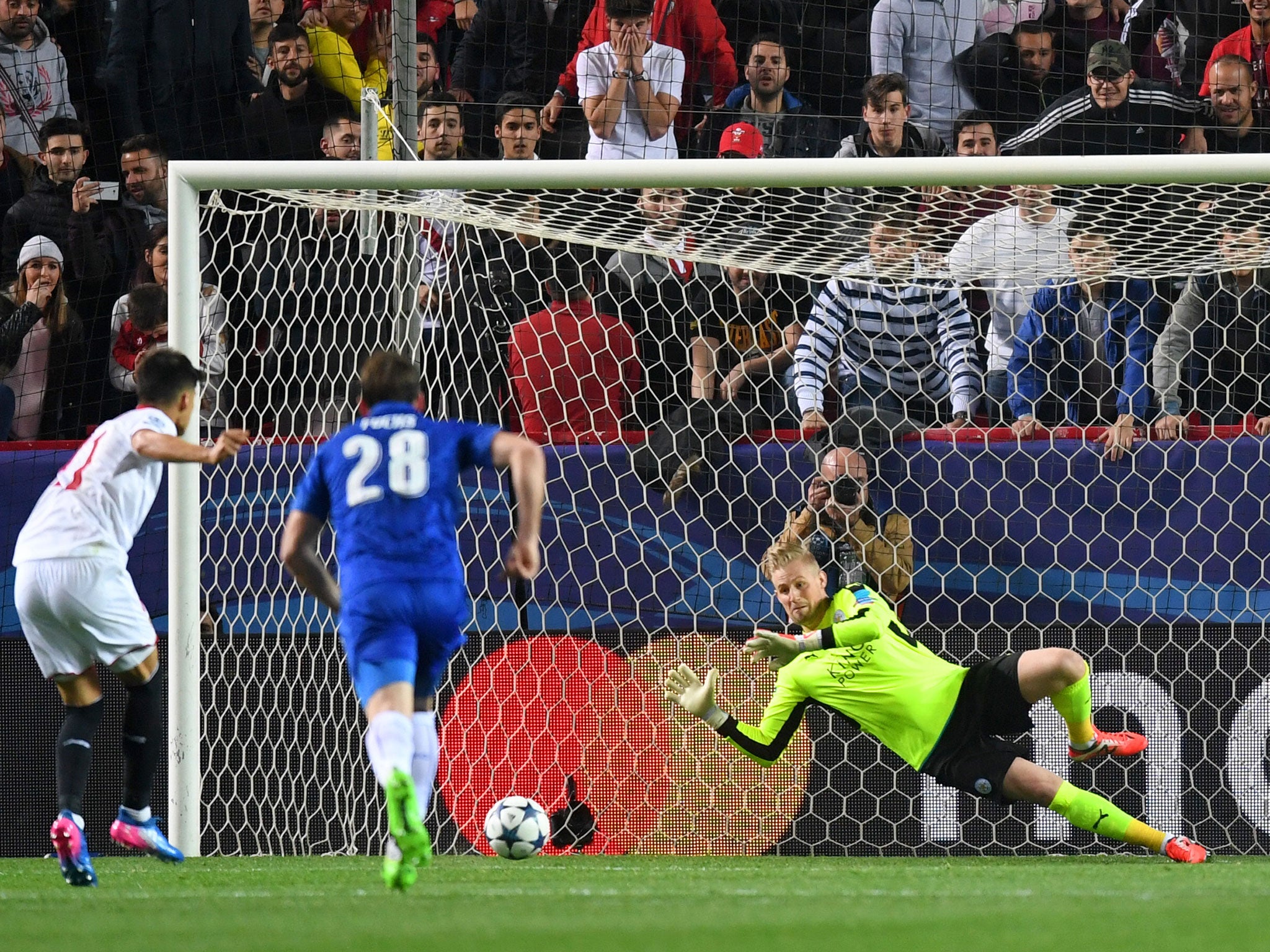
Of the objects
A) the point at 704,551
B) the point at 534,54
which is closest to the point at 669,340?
the point at 704,551

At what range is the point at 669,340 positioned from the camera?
7031 mm

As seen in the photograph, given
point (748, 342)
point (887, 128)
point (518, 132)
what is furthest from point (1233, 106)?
point (518, 132)

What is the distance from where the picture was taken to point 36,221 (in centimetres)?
853

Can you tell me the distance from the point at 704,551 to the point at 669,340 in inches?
41.4

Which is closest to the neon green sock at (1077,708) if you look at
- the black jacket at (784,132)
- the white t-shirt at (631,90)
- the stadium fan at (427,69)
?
the black jacket at (784,132)

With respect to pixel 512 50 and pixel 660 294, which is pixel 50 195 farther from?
pixel 660 294

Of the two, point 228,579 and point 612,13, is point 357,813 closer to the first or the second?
point 228,579

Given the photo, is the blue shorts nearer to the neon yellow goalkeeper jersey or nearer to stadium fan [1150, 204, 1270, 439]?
the neon yellow goalkeeper jersey

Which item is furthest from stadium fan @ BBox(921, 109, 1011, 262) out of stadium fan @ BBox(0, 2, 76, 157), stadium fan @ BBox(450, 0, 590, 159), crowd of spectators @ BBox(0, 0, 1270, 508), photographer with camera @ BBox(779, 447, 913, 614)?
stadium fan @ BBox(0, 2, 76, 157)

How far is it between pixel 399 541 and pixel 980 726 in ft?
8.26

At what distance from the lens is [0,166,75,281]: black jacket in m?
8.41

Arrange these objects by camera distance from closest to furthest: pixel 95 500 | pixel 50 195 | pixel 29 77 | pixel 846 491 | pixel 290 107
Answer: pixel 95 500, pixel 846 491, pixel 50 195, pixel 290 107, pixel 29 77

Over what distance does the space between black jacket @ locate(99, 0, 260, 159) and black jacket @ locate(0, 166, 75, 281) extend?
0.60 metres

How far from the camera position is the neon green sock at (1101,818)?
5.54 metres
